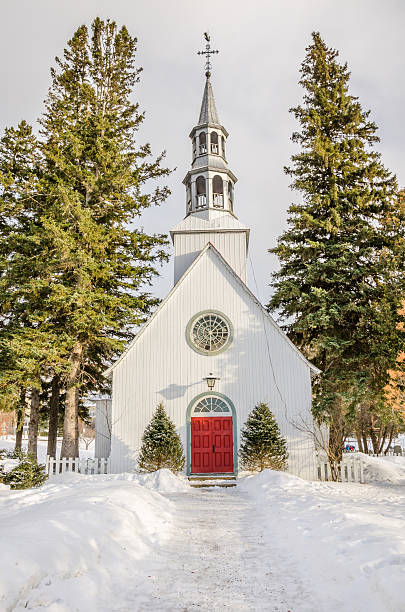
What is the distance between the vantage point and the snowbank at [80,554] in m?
3.79

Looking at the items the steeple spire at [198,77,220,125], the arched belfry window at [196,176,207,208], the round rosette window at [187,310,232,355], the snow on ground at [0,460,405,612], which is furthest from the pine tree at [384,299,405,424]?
the steeple spire at [198,77,220,125]

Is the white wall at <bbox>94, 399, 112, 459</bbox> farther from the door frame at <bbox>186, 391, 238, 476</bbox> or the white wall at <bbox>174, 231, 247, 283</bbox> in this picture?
the white wall at <bbox>174, 231, 247, 283</bbox>

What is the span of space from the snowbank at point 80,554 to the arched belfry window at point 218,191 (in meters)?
16.1

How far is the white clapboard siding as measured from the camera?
15961mm

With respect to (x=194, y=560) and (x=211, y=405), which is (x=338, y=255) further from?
(x=194, y=560)

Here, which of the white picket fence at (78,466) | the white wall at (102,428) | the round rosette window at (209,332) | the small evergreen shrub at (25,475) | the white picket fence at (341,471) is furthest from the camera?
the white wall at (102,428)

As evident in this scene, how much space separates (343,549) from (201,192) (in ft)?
61.5

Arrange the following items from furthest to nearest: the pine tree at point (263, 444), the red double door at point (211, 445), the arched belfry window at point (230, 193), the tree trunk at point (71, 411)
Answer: the arched belfry window at point (230, 193), the tree trunk at point (71, 411), the red double door at point (211, 445), the pine tree at point (263, 444)

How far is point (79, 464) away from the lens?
15.6 metres

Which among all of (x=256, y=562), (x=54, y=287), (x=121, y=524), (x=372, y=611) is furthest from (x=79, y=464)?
(x=372, y=611)

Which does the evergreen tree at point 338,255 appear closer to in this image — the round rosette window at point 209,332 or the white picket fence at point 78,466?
the round rosette window at point 209,332

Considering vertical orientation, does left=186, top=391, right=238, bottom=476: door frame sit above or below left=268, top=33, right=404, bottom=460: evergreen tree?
below

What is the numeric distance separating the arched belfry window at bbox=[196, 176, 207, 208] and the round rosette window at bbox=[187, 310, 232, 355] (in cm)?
665

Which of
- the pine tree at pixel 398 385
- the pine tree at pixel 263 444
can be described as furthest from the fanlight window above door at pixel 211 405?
the pine tree at pixel 398 385
